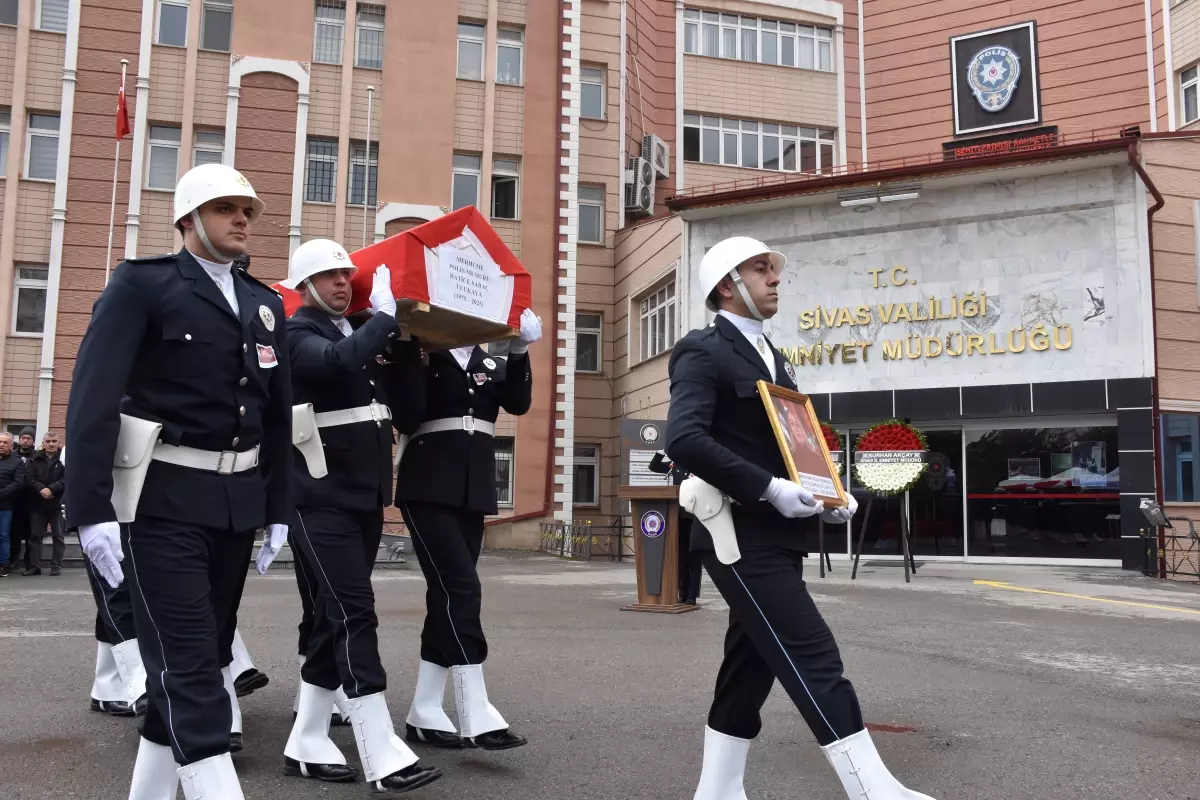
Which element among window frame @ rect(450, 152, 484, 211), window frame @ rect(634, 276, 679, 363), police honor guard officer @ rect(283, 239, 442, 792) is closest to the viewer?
police honor guard officer @ rect(283, 239, 442, 792)

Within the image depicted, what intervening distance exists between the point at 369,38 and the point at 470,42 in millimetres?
2627

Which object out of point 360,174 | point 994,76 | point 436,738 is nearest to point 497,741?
point 436,738

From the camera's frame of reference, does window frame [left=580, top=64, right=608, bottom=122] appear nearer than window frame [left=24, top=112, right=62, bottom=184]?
No

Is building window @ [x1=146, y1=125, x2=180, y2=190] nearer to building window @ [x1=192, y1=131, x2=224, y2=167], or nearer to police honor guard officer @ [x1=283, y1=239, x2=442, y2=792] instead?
building window @ [x1=192, y1=131, x2=224, y2=167]

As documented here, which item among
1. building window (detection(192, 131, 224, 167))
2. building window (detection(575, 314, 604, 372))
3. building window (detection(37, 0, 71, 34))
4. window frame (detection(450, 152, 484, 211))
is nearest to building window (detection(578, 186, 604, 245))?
building window (detection(575, 314, 604, 372))

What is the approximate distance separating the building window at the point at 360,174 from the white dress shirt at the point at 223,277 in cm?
2397

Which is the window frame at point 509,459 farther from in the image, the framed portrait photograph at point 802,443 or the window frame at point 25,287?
the framed portrait photograph at point 802,443

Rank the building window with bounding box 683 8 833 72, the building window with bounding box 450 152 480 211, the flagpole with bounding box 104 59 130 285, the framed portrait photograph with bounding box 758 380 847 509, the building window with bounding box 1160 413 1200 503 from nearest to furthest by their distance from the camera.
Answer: the framed portrait photograph with bounding box 758 380 847 509
the building window with bounding box 1160 413 1200 503
the flagpole with bounding box 104 59 130 285
the building window with bounding box 450 152 480 211
the building window with bounding box 683 8 833 72

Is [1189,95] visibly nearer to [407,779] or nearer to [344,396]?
[344,396]

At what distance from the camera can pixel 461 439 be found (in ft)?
17.0

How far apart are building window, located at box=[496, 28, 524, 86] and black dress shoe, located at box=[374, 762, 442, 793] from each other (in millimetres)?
25817

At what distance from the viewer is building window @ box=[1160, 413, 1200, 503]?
1875 cm

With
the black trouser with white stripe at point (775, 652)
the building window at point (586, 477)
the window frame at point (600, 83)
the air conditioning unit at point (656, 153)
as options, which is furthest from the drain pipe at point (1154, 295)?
the black trouser with white stripe at point (775, 652)

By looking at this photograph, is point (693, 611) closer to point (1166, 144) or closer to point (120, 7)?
point (1166, 144)
